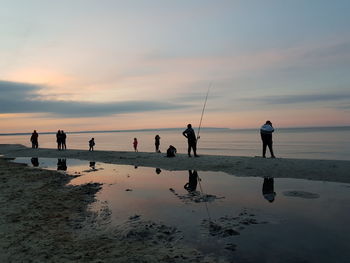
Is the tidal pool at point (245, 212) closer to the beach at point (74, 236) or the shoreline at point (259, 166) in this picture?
the beach at point (74, 236)

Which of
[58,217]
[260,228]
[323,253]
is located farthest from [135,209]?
[323,253]

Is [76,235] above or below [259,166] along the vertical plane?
below

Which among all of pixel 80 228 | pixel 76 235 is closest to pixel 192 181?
pixel 80 228

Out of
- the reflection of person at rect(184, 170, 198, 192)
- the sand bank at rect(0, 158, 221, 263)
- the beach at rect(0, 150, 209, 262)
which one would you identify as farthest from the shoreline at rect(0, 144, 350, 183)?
the sand bank at rect(0, 158, 221, 263)

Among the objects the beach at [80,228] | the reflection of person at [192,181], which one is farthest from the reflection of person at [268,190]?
the reflection of person at [192,181]

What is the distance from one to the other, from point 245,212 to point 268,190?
3.94 m

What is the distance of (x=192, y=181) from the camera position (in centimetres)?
1667

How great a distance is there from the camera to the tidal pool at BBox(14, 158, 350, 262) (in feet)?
22.9

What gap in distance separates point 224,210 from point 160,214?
7.42ft

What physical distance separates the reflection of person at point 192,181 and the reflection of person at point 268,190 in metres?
3.38

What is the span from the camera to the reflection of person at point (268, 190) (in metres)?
12.1

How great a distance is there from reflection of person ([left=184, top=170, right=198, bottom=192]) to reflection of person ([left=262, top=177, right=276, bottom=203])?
3378 millimetres

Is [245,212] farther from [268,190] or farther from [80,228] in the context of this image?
[80,228]

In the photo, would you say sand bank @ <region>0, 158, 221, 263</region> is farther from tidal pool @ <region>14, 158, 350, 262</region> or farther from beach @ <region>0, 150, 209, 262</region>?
tidal pool @ <region>14, 158, 350, 262</region>
